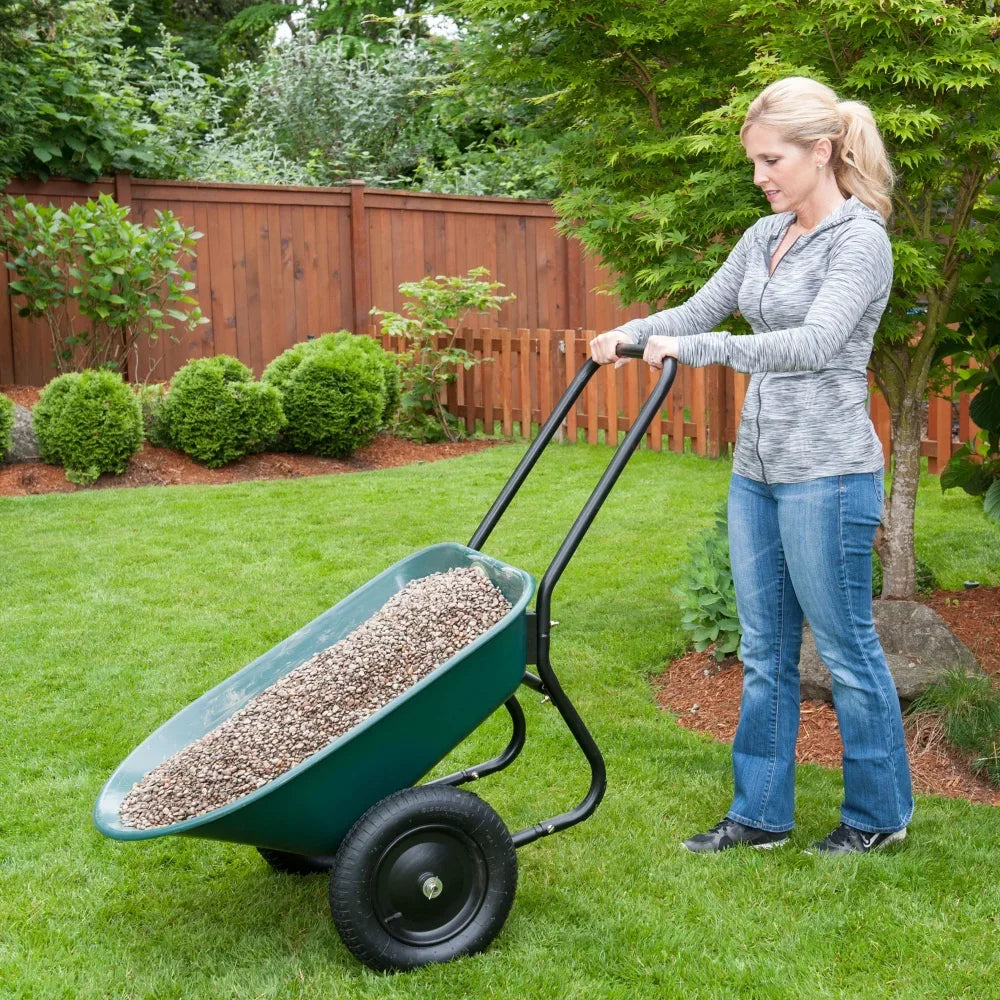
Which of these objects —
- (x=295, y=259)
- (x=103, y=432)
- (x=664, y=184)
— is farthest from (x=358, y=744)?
(x=295, y=259)

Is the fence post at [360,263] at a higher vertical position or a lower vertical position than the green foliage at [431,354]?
higher

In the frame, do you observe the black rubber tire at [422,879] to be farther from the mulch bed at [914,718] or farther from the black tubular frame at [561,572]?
the mulch bed at [914,718]

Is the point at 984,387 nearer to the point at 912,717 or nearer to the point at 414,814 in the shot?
the point at 912,717

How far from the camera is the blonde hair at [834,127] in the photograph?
2.53 m

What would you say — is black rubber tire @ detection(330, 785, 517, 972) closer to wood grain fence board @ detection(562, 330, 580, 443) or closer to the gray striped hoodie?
the gray striped hoodie

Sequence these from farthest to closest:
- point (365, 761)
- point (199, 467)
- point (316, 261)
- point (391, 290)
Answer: point (391, 290)
point (316, 261)
point (199, 467)
point (365, 761)

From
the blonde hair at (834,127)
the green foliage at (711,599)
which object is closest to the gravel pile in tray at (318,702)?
the blonde hair at (834,127)

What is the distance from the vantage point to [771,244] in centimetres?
276

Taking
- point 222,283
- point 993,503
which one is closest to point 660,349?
point 993,503

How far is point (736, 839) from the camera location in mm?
2893

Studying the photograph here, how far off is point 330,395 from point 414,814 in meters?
6.15

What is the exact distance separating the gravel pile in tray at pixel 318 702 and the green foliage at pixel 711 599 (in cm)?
161

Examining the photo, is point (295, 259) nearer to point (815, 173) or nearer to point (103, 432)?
point (103, 432)

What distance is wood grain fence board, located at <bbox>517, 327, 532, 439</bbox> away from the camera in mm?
9305
